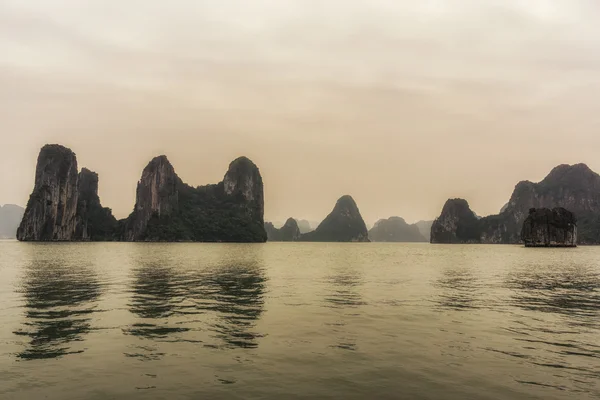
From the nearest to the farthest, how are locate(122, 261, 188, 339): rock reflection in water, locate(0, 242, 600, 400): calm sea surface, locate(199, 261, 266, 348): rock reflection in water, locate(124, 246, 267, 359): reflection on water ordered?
locate(0, 242, 600, 400): calm sea surface
locate(124, 246, 267, 359): reflection on water
locate(199, 261, 266, 348): rock reflection in water
locate(122, 261, 188, 339): rock reflection in water

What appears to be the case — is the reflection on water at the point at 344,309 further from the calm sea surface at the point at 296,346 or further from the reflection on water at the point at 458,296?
the reflection on water at the point at 458,296

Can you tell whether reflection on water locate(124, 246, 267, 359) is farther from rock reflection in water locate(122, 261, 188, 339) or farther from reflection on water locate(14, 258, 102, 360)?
reflection on water locate(14, 258, 102, 360)

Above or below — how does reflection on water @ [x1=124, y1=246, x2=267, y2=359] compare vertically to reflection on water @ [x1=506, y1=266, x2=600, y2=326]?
below

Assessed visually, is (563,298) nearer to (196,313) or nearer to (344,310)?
(344,310)

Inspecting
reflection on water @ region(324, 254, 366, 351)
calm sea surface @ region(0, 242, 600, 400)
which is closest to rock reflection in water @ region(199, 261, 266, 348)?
calm sea surface @ region(0, 242, 600, 400)

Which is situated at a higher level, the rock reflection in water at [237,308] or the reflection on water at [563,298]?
the reflection on water at [563,298]

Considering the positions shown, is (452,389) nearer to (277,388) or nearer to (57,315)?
(277,388)

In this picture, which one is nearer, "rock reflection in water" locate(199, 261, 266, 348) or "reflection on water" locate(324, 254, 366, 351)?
"reflection on water" locate(324, 254, 366, 351)

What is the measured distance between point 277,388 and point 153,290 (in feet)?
94.7

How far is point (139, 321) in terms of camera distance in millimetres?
24000

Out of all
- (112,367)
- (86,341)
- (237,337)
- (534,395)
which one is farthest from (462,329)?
(86,341)

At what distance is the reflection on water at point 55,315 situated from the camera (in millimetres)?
17984

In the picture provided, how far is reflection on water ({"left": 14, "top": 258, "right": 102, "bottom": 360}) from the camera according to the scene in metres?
18.0

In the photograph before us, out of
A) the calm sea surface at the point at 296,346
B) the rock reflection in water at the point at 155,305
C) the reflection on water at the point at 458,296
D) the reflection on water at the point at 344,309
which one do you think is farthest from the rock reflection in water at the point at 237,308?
the reflection on water at the point at 458,296
